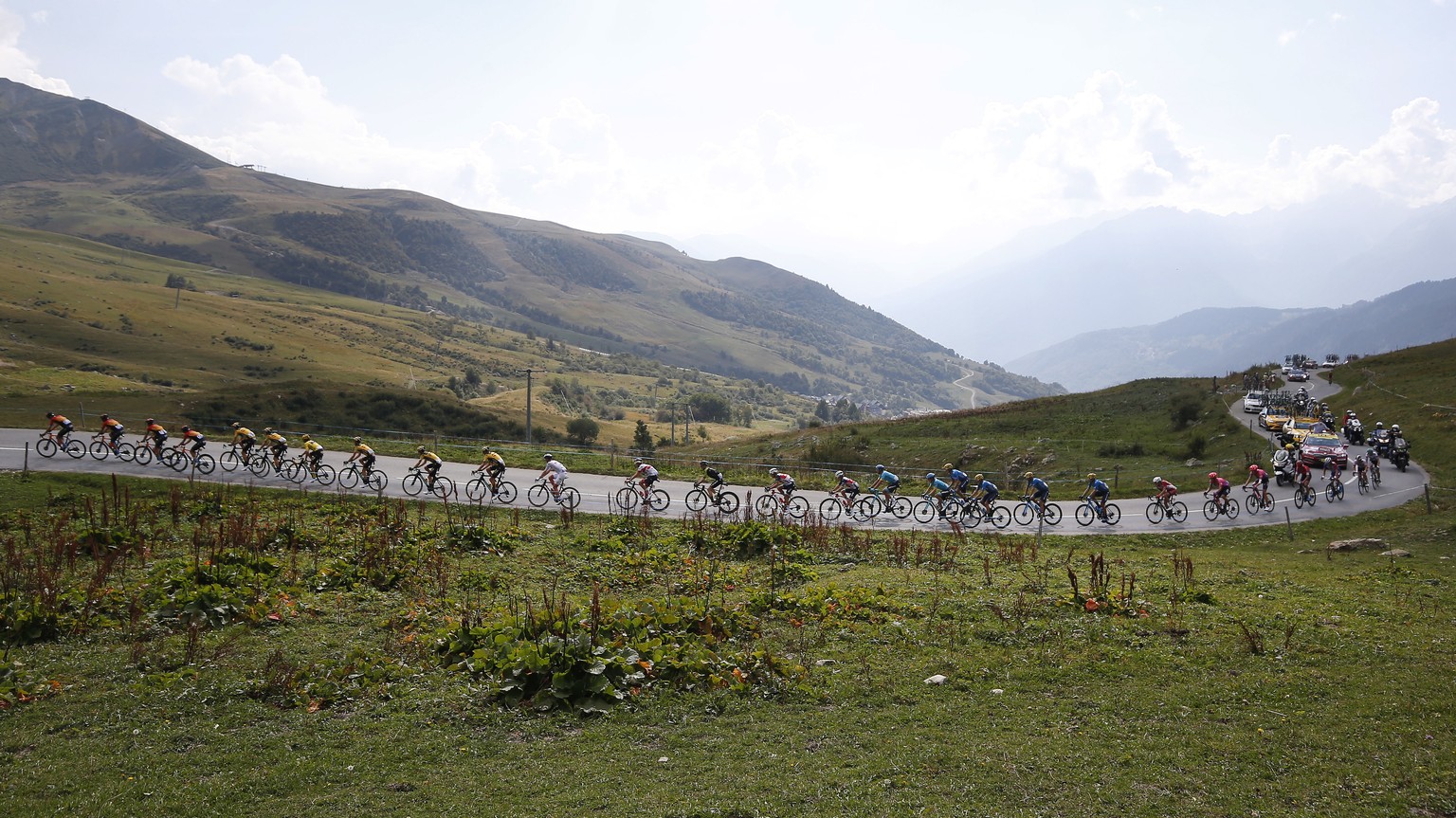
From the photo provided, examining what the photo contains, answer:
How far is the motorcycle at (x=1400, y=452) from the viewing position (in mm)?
36312

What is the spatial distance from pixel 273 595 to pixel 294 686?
3762 mm

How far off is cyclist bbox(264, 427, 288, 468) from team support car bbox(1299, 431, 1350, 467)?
131ft

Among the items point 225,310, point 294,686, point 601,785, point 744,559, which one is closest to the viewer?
point 601,785

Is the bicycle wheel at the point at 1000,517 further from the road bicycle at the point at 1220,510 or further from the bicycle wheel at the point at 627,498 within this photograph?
the bicycle wheel at the point at 627,498

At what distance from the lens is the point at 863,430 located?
56625 mm

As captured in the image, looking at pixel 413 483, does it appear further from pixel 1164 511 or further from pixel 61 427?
pixel 1164 511

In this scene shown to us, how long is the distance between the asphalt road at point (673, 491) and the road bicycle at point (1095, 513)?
256mm

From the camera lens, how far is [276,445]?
27.6 metres

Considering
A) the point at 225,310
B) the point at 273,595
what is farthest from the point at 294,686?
the point at 225,310

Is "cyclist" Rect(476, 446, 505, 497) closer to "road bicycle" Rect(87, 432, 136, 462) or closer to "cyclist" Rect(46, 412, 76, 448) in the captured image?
"road bicycle" Rect(87, 432, 136, 462)

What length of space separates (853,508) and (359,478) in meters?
16.5

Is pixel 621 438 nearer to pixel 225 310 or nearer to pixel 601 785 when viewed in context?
pixel 601 785

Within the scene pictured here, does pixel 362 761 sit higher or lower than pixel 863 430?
lower

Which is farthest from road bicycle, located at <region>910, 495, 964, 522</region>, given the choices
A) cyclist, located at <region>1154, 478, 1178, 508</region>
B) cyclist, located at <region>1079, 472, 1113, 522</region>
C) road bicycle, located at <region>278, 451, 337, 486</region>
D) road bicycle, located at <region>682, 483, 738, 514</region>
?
road bicycle, located at <region>278, 451, 337, 486</region>
